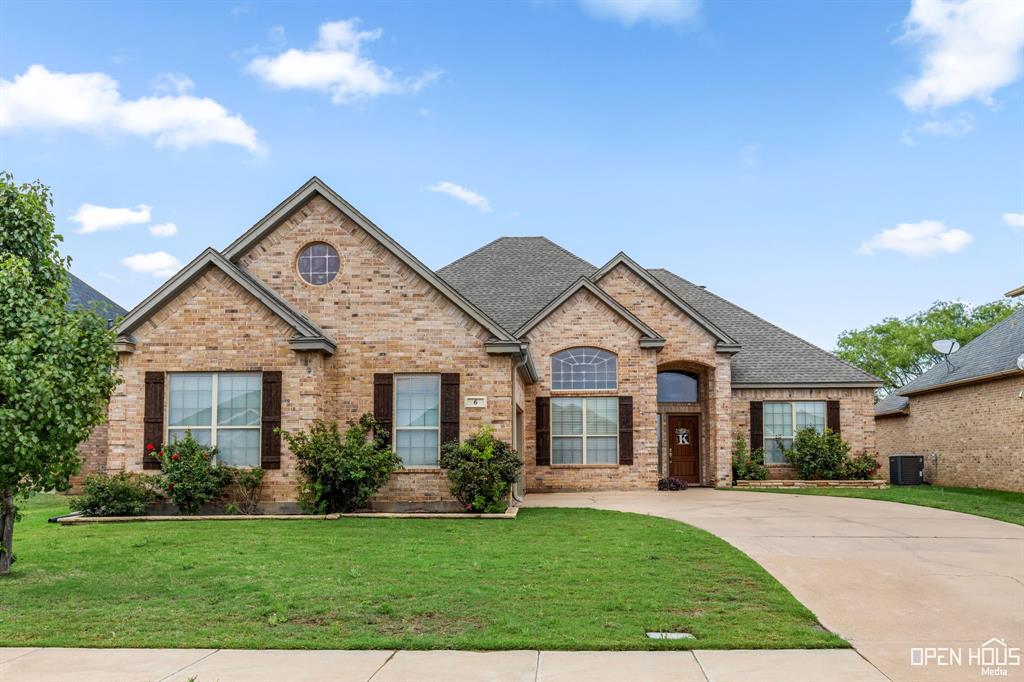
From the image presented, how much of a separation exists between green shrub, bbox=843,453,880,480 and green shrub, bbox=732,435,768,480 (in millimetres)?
2460

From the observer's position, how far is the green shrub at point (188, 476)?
15445 mm

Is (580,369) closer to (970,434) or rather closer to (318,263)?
(318,263)

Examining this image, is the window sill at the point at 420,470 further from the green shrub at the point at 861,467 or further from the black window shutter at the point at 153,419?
the green shrub at the point at 861,467

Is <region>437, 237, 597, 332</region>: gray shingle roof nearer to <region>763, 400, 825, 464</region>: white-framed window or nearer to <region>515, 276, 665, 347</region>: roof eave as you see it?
<region>515, 276, 665, 347</region>: roof eave

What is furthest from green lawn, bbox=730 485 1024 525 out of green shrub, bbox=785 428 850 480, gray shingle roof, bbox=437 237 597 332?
gray shingle roof, bbox=437 237 597 332

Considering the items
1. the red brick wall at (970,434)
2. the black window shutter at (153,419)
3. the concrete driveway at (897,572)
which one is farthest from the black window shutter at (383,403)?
the red brick wall at (970,434)

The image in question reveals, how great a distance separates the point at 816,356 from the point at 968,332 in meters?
33.2

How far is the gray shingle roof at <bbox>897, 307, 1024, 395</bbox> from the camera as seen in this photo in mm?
24516

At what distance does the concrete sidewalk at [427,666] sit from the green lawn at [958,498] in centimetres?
1115

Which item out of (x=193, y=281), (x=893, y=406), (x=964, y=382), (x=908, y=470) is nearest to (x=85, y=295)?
(x=193, y=281)

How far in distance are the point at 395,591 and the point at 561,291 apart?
57.7 ft

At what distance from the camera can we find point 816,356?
87.2ft

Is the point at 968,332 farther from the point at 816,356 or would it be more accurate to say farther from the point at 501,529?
the point at 501,529

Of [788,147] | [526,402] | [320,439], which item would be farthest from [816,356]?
[320,439]
